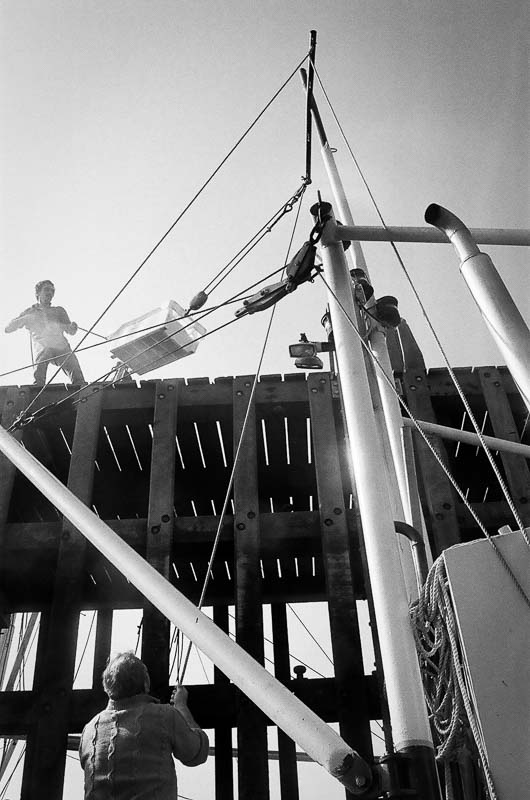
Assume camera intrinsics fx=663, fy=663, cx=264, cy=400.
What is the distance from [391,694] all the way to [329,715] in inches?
141

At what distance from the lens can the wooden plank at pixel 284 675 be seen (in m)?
9.02

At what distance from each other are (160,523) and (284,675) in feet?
13.8

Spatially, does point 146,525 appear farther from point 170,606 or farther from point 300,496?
point 170,606

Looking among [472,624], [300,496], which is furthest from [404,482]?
[300,496]

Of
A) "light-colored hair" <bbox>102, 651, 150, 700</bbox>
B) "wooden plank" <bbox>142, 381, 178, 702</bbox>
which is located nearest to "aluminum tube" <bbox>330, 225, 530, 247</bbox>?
"light-colored hair" <bbox>102, 651, 150, 700</bbox>

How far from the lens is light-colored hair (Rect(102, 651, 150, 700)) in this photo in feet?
13.4

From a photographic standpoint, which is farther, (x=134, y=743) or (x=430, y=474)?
(x=430, y=474)

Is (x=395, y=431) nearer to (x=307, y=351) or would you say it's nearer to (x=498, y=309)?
(x=307, y=351)

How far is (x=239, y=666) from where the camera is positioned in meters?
2.57

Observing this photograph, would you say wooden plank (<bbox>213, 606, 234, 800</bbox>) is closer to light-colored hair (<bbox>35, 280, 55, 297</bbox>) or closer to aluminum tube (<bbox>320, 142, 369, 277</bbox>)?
aluminum tube (<bbox>320, 142, 369, 277</bbox>)

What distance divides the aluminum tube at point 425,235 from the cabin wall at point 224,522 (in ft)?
8.39

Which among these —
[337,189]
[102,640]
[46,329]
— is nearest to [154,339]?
[46,329]

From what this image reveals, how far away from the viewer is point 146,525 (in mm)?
6934

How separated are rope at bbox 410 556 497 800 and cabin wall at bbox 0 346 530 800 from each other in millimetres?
2260
